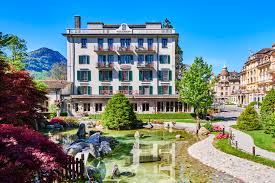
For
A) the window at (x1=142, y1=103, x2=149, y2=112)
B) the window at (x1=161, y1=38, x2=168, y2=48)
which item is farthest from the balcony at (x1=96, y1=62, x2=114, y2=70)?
the window at (x1=161, y1=38, x2=168, y2=48)

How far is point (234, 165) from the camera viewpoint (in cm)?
1712

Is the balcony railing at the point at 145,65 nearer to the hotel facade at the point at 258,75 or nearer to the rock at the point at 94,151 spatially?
the rock at the point at 94,151

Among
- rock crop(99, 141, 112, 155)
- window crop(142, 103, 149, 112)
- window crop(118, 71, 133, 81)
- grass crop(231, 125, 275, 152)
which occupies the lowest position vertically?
rock crop(99, 141, 112, 155)

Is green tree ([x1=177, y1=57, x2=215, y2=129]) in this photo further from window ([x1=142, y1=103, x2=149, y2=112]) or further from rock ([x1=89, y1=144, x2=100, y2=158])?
rock ([x1=89, y1=144, x2=100, y2=158])

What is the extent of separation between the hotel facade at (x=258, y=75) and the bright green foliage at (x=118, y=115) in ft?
154

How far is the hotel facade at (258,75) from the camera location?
6988cm

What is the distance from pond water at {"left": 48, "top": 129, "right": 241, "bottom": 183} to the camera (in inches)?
593

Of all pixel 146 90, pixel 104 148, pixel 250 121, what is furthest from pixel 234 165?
pixel 146 90

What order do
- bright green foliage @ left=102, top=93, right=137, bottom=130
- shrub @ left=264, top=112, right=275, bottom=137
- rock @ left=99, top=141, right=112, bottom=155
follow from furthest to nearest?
bright green foliage @ left=102, top=93, right=137, bottom=130, shrub @ left=264, top=112, right=275, bottom=137, rock @ left=99, top=141, right=112, bottom=155

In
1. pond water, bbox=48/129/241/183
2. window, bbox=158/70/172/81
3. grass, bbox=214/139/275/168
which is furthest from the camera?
window, bbox=158/70/172/81

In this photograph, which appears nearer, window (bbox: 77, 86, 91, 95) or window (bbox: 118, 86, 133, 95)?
window (bbox: 118, 86, 133, 95)

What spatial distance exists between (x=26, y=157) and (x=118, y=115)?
89.0 ft

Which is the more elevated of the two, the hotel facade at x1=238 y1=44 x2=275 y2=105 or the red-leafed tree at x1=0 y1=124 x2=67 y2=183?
the hotel facade at x1=238 y1=44 x2=275 y2=105

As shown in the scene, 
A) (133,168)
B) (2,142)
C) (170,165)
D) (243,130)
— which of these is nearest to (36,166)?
(2,142)
